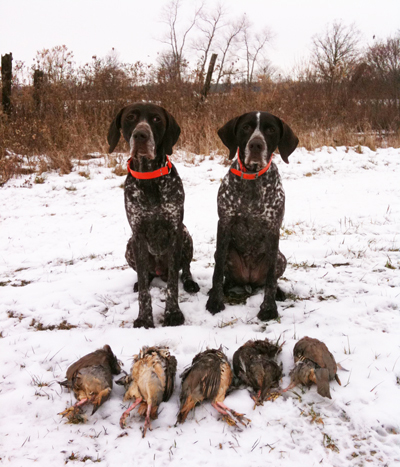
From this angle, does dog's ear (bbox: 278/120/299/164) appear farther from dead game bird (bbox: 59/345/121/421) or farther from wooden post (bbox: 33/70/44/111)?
wooden post (bbox: 33/70/44/111)

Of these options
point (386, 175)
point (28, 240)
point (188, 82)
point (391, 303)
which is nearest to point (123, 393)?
point (391, 303)

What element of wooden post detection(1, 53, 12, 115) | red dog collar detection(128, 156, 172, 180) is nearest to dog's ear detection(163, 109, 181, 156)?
red dog collar detection(128, 156, 172, 180)

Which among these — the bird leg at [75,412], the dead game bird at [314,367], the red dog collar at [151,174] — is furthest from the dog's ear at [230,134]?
the bird leg at [75,412]

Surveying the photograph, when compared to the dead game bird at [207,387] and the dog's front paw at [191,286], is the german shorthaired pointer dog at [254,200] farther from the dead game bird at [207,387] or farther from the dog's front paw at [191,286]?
the dead game bird at [207,387]

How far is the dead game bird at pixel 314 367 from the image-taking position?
1.99m

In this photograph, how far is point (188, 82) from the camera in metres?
10.6

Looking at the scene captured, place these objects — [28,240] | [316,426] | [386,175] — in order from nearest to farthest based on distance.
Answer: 1. [316,426]
2. [28,240]
3. [386,175]

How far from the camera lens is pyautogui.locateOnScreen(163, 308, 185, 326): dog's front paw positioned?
298 centimetres

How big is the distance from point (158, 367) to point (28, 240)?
12.7 ft

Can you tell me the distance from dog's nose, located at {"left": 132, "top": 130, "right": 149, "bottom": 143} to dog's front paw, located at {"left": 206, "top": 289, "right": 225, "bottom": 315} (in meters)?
1.38

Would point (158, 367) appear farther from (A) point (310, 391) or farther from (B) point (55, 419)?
(A) point (310, 391)

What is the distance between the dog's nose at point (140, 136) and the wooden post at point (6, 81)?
7.93 metres

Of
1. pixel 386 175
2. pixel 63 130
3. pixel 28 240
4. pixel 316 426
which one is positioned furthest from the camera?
pixel 63 130

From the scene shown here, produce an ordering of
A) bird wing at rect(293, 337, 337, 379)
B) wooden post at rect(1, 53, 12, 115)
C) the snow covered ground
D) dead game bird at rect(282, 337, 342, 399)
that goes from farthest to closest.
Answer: wooden post at rect(1, 53, 12, 115) < bird wing at rect(293, 337, 337, 379) < dead game bird at rect(282, 337, 342, 399) < the snow covered ground
